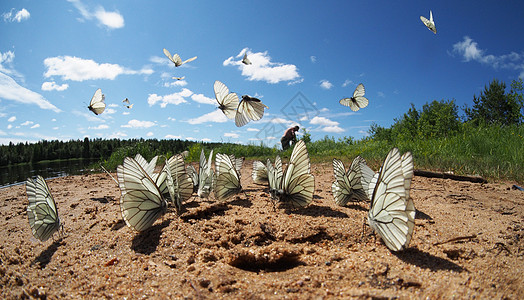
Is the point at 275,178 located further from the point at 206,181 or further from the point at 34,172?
the point at 34,172

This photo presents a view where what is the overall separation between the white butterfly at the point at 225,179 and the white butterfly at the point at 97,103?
169 inches

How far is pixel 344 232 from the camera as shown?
2.13 metres

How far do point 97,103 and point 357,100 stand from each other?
20.9 ft

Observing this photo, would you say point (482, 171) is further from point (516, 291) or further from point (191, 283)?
point (191, 283)

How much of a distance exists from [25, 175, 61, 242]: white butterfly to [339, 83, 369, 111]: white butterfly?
6039mm

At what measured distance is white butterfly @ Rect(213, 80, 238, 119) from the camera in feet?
11.2

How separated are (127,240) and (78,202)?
266 centimetres

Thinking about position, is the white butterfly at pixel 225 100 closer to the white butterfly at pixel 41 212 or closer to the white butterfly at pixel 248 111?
the white butterfly at pixel 248 111

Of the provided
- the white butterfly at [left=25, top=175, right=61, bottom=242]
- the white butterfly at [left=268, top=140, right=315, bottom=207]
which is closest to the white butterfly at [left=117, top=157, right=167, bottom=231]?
the white butterfly at [left=25, top=175, right=61, bottom=242]

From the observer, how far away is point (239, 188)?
343 centimetres

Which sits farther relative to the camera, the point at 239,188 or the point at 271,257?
the point at 239,188

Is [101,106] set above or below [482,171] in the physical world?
above

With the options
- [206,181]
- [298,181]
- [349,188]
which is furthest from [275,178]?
[206,181]

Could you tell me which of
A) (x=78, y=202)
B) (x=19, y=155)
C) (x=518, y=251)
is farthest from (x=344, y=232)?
(x=19, y=155)
